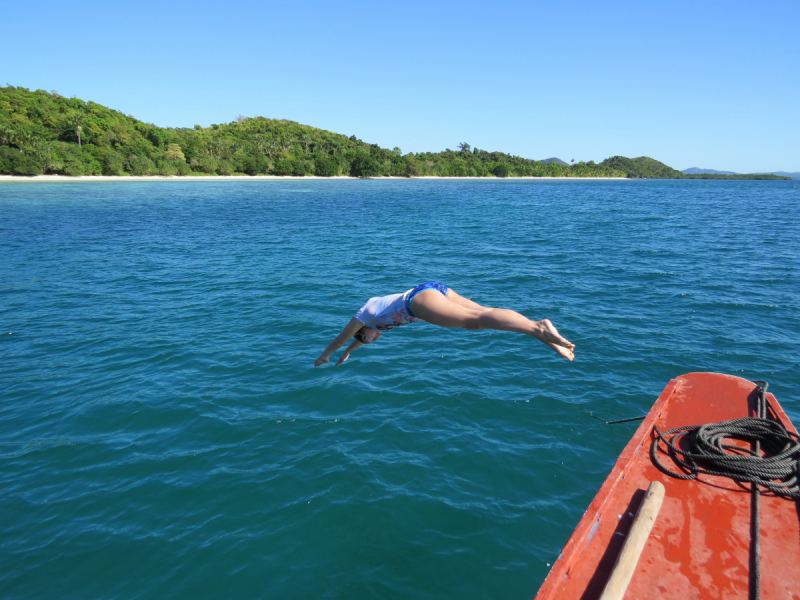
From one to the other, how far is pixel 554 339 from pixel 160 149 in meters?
116

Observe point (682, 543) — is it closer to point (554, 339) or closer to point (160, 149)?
point (554, 339)

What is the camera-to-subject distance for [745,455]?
A: 16.0 feet

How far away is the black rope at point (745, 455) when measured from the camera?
4.59 m

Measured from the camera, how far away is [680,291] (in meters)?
16.1

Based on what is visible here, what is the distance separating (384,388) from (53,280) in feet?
53.0

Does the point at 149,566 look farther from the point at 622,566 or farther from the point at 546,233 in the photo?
the point at 546,233

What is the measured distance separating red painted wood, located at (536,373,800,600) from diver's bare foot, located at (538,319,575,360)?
140 cm

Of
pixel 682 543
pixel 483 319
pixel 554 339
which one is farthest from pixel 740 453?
pixel 483 319

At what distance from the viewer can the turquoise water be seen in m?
5.72

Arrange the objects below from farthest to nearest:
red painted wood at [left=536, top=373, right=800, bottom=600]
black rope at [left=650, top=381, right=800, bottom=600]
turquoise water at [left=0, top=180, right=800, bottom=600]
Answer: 1. turquoise water at [left=0, top=180, right=800, bottom=600]
2. black rope at [left=650, top=381, right=800, bottom=600]
3. red painted wood at [left=536, top=373, right=800, bottom=600]

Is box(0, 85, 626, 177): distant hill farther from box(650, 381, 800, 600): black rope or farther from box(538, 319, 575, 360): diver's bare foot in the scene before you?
box(650, 381, 800, 600): black rope

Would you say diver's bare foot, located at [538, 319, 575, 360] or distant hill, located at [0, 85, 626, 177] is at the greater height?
distant hill, located at [0, 85, 626, 177]

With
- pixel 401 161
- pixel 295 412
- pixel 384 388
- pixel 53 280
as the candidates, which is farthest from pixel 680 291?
pixel 401 161

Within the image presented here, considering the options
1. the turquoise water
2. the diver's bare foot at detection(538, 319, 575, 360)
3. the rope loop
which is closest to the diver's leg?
the diver's bare foot at detection(538, 319, 575, 360)
